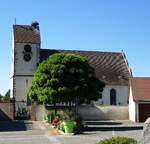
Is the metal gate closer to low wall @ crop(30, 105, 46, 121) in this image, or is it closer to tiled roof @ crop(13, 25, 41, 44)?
low wall @ crop(30, 105, 46, 121)

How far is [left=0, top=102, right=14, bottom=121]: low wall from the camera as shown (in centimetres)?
5712

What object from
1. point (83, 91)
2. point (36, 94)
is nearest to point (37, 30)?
point (36, 94)

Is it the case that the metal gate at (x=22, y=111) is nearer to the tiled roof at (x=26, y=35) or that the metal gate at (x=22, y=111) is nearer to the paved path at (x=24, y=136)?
the tiled roof at (x=26, y=35)

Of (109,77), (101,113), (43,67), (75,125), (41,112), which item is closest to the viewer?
(75,125)

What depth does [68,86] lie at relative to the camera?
42.7 metres

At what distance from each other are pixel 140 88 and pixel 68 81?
17.6 meters

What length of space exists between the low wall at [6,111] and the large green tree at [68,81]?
41.7 ft

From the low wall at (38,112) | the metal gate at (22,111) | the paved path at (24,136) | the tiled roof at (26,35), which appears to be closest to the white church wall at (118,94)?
the metal gate at (22,111)

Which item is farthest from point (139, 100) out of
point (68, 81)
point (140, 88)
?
point (68, 81)

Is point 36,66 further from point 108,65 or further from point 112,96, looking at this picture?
point 112,96

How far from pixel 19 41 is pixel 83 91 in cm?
3468

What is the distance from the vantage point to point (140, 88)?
191 ft

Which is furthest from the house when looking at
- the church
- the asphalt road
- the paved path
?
the asphalt road

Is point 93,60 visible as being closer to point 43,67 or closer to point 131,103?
point 131,103
